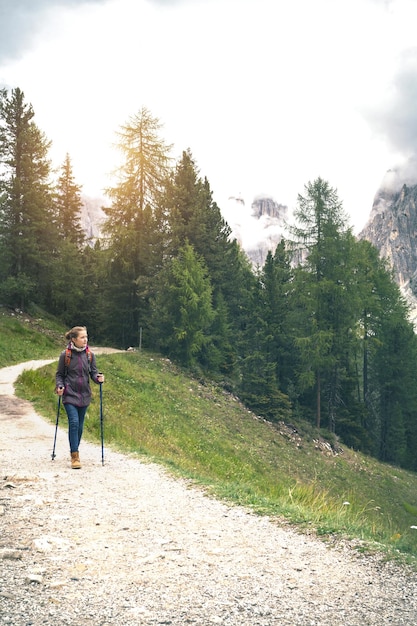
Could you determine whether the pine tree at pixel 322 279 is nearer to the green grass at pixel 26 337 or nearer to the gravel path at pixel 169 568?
the green grass at pixel 26 337

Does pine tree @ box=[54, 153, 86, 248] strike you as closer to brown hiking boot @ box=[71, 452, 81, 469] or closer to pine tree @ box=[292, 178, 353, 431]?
pine tree @ box=[292, 178, 353, 431]

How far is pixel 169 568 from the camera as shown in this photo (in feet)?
14.6

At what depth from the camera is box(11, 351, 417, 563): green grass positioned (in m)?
6.77

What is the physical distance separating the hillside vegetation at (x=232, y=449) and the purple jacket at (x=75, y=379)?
2346mm

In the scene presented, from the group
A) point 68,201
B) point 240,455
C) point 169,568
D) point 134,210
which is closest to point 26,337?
point 134,210

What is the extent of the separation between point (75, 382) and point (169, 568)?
4.79 metres

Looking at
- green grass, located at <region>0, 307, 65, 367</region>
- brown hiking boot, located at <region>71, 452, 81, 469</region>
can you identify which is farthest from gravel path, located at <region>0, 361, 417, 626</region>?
green grass, located at <region>0, 307, 65, 367</region>

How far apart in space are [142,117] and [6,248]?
14.4 metres

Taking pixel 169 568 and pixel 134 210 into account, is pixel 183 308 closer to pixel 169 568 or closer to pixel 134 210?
pixel 134 210

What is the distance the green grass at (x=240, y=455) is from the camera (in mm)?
6770

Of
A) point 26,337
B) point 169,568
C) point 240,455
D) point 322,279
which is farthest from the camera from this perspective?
point 322,279

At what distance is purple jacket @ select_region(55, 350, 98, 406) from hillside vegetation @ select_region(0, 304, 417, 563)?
7.70 feet

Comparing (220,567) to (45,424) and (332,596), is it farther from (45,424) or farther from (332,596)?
(45,424)

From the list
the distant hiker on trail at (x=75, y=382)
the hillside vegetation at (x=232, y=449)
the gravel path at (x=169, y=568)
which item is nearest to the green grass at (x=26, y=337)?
the hillside vegetation at (x=232, y=449)
